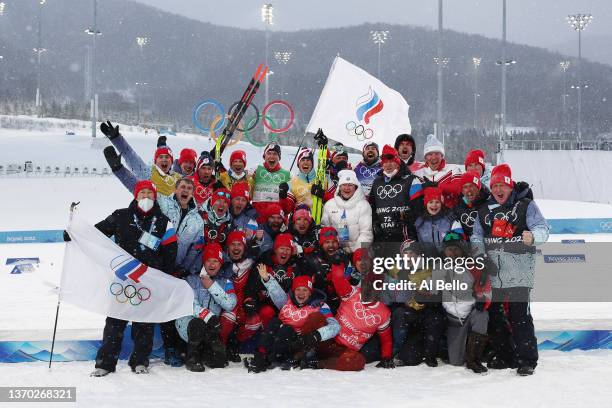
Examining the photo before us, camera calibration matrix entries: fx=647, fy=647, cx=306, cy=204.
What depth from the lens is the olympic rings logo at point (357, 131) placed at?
30.1ft

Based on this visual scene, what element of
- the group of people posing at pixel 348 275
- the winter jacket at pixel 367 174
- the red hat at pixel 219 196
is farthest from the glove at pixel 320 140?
the red hat at pixel 219 196

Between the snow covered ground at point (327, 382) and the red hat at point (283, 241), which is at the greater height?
the red hat at point (283, 241)

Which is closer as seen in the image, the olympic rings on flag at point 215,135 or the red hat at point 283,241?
the red hat at point 283,241

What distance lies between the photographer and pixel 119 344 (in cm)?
556

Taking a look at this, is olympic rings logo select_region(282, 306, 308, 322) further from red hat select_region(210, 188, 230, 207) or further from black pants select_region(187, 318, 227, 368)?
red hat select_region(210, 188, 230, 207)

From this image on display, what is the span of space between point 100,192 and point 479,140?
6544 centimetres

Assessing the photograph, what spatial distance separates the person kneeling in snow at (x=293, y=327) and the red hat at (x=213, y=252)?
0.37 m

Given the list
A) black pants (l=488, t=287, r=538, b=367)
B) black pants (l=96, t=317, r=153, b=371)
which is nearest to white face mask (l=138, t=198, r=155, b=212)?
black pants (l=96, t=317, r=153, b=371)

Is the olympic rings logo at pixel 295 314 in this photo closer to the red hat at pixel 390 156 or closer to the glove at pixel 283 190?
the glove at pixel 283 190

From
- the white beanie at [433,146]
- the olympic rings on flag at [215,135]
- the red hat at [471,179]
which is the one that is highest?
the olympic rings on flag at [215,135]

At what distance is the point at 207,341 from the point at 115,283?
0.95m

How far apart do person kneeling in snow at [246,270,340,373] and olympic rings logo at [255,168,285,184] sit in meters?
1.51

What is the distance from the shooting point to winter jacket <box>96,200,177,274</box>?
5695 millimetres

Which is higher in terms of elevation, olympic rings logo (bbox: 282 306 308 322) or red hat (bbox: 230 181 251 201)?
red hat (bbox: 230 181 251 201)
